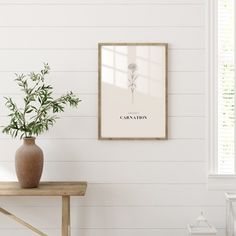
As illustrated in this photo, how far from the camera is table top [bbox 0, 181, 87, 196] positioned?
261cm

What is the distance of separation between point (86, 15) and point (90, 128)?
2.32ft

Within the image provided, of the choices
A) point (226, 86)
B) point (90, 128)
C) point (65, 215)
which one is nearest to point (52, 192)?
point (65, 215)

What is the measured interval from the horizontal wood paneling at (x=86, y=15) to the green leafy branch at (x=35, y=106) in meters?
0.31

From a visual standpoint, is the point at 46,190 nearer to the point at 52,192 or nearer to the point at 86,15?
the point at 52,192

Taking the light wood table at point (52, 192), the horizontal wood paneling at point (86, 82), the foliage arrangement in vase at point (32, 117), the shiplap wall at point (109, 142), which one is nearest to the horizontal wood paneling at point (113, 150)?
the shiplap wall at point (109, 142)

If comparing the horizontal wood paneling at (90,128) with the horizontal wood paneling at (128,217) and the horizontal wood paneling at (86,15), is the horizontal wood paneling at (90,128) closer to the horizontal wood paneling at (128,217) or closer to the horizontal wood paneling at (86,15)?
the horizontal wood paneling at (128,217)

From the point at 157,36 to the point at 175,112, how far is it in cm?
49

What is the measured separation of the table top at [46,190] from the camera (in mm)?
2605

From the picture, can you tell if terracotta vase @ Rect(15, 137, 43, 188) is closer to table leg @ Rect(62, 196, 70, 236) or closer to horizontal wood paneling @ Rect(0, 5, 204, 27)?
table leg @ Rect(62, 196, 70, 236)

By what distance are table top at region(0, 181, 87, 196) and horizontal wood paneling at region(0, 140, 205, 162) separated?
216mm

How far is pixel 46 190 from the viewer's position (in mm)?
2623

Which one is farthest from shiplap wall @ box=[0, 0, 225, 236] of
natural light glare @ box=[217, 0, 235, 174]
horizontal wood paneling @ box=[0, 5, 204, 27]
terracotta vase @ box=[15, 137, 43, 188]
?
terracotta vase @ box=[15, 137, 43, 188]

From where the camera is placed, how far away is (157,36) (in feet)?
9.59

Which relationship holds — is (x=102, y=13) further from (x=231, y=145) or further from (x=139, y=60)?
(x=231, y=145)
